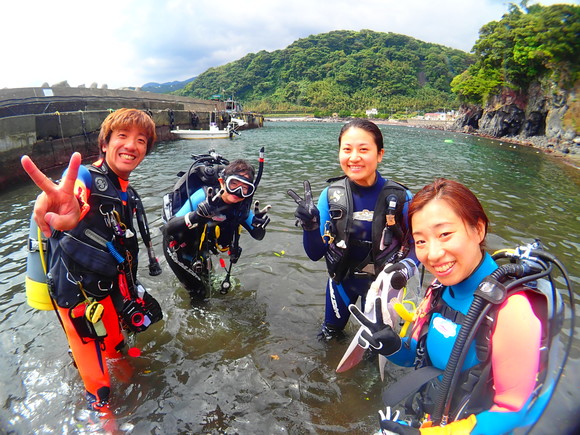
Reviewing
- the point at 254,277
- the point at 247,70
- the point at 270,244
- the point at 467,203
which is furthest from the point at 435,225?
the point at 247,70

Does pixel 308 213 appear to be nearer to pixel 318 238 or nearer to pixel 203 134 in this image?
pixel 318 238

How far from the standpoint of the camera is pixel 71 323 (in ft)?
8.34

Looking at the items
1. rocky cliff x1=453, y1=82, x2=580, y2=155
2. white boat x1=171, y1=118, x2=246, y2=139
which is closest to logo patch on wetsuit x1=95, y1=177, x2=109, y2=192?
white boat x1=171, y1=118, x2=246, y2=139

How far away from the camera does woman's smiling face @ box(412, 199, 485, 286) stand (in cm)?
162

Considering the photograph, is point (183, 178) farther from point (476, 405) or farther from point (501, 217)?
point (501, 217)

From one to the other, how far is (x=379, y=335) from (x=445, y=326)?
39 centimetres

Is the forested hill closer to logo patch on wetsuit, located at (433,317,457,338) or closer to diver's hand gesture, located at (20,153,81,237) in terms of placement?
diver's hand gesture, located at (20,153,81,237)

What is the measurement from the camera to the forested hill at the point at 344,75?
12317cm

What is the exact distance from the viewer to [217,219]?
11.3 feet

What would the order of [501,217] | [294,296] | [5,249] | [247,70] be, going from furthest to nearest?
[247,70]
[501,217]
[5,249]
[294,296]

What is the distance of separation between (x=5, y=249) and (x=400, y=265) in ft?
25.1

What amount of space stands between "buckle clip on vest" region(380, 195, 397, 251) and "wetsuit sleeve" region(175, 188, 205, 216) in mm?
2224

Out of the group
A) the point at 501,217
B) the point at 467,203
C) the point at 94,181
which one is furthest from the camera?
the point at 501,217

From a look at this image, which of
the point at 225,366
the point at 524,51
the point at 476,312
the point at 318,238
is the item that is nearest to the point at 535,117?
the point at 524,51
